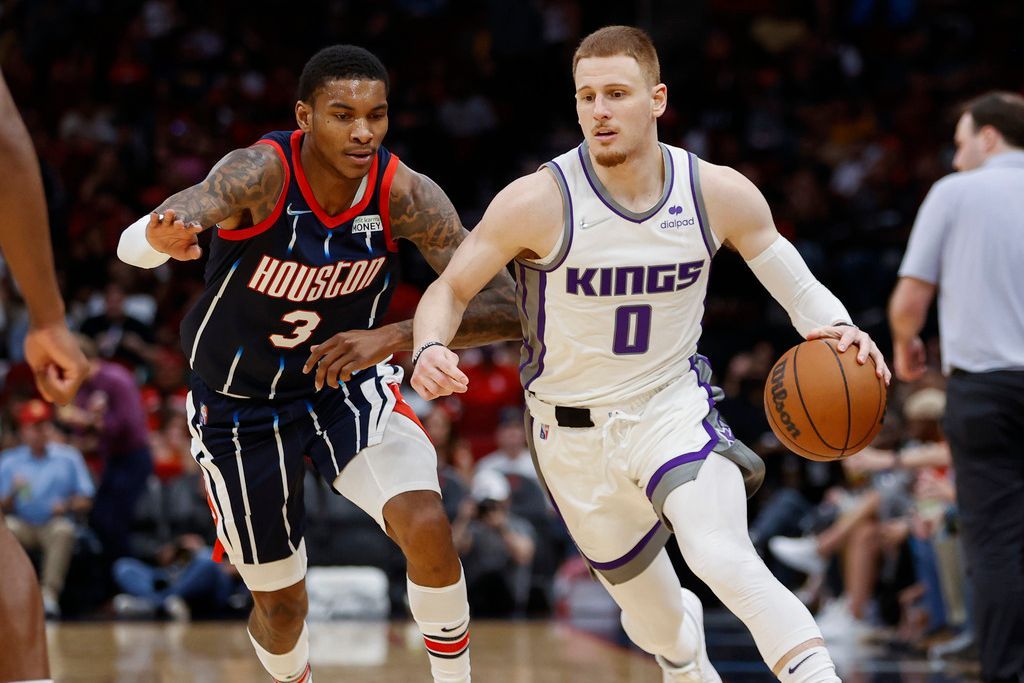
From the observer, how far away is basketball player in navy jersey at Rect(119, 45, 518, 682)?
4.49 m

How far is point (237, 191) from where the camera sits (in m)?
4.36

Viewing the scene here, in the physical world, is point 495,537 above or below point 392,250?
below

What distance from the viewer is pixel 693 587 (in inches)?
393

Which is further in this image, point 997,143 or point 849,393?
point 997,143

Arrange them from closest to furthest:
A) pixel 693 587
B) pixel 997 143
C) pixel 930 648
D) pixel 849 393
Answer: pixel 849 393
pixel 997 143
pixel 930 648
pixel 693 587

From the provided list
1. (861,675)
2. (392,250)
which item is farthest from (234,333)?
(861,675)

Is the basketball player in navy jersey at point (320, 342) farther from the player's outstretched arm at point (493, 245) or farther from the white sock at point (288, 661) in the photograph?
the player's outstretched arm at point (493, 245)

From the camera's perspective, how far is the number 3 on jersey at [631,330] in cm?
432

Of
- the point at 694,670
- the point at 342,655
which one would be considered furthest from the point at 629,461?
the point at 342,655

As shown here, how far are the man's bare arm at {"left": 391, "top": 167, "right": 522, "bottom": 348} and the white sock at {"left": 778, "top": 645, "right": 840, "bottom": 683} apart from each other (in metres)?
1.48

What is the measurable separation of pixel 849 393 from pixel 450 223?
143 centimetres

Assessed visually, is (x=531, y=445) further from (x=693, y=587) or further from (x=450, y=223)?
(x=693, y=587)

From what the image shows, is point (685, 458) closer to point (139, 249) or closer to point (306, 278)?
point (306, 278)

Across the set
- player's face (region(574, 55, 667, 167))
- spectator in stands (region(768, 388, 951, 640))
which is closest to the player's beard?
player's face (region(574, 55, 667, 167))
